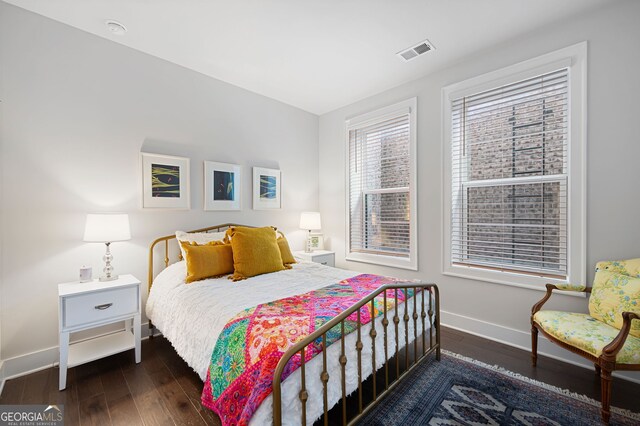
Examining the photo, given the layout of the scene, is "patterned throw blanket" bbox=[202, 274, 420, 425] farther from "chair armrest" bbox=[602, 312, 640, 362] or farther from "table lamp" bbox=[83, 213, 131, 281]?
"table lamp" bbox=[83, 213, 131, 281]

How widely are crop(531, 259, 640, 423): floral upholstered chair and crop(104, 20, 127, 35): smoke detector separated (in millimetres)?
4211

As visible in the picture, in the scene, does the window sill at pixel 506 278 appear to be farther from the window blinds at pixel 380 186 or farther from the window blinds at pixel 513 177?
the window blinds at pixel 380 186

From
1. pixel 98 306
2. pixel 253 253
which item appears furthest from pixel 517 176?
pixel 98 306

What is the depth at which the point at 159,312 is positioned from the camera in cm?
241

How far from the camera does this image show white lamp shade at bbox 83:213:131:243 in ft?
7.35

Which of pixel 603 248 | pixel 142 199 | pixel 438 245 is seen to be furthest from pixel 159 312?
pixel 603 248

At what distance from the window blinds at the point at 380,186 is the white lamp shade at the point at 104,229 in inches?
110

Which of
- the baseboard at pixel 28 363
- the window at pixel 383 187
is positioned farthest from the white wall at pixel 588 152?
the baseboard at pixel 28 363

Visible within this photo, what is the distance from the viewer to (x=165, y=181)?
2912mm

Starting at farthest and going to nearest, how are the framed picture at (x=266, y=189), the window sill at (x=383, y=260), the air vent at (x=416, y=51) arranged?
the framed picture at (x=266, y=189) → the window sill at (x=383, y=260) → the air vent at (x=416, y=51)

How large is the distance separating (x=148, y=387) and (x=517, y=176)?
11.8 ft

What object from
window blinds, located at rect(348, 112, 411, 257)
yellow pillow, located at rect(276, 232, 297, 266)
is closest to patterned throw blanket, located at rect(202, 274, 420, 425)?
yellow pillow, located at rect(276, 232, 297, 266)

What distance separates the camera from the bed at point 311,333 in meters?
1.26

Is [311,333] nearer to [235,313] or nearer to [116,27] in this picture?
[235,313]
